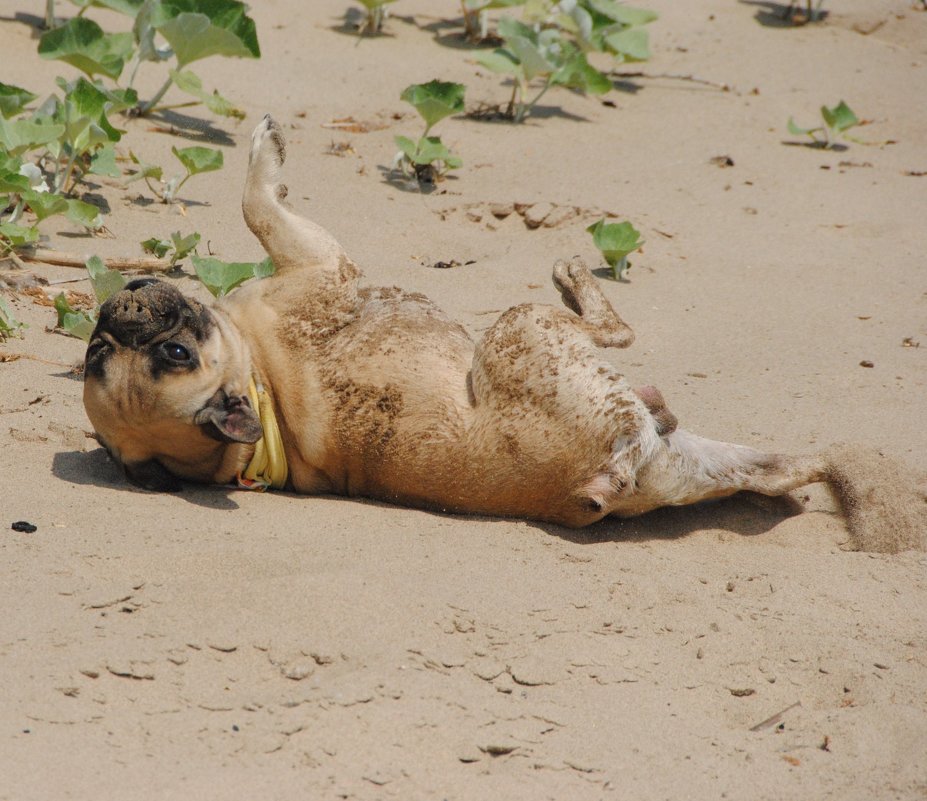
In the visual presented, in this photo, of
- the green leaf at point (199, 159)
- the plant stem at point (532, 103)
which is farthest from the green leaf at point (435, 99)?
the green leaf at point (199, 159)

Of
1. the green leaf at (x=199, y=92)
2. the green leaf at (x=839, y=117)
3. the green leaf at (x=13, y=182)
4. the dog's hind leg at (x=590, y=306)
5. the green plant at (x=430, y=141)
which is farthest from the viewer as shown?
the green leaf at (x=839, y=117)

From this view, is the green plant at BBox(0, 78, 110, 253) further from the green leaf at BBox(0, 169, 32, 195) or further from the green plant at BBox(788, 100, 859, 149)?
the green plant at BBox(788, 100, 859, 149)

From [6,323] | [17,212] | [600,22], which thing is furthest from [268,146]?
[600,22]

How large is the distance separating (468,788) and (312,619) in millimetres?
800

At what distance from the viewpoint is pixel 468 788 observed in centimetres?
300

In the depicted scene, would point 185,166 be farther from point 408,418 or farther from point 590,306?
point 408,418

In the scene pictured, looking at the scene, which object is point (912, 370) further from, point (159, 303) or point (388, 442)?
point (159, 303)

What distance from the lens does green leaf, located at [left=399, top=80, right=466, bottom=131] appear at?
25.0 ft

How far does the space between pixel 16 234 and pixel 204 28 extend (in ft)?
6.64

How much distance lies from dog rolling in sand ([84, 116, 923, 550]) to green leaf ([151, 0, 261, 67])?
3.00 metres

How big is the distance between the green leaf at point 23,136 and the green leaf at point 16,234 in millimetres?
389

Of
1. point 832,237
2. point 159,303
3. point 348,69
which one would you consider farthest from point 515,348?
point 348,69

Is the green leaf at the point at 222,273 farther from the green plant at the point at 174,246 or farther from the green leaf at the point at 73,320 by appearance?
the green leaf at the point at 73,320

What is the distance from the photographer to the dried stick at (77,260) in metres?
6.08
